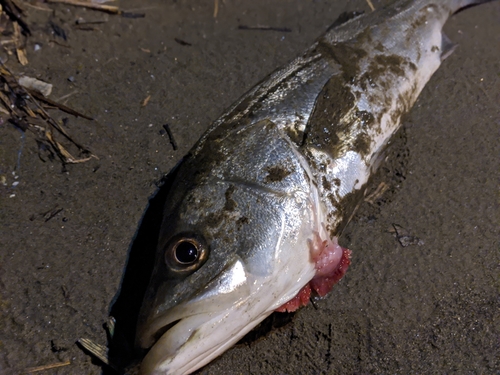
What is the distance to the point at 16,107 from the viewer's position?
3.58 meters

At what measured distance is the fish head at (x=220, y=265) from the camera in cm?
219

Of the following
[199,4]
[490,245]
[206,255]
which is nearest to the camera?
[206,255]

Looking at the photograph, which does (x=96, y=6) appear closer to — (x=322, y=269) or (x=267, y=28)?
(x=267, y=28)

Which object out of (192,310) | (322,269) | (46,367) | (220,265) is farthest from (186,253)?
(46,367)

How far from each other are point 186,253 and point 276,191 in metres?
0.69

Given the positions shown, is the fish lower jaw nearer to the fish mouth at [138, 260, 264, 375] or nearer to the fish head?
the fish head

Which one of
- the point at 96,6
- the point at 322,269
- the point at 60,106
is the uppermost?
the point at 96,6

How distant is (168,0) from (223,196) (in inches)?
117

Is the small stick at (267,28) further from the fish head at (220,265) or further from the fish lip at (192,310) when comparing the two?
the fish lip at (192,310)

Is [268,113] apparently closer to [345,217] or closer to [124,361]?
[345,217]

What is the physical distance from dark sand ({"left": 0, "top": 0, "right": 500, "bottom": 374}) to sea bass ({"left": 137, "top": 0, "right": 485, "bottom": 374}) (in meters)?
0.43

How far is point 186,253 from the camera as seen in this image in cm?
235

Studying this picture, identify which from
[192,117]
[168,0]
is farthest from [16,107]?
[168,0]

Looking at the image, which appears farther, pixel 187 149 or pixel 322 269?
pixel 187 149
